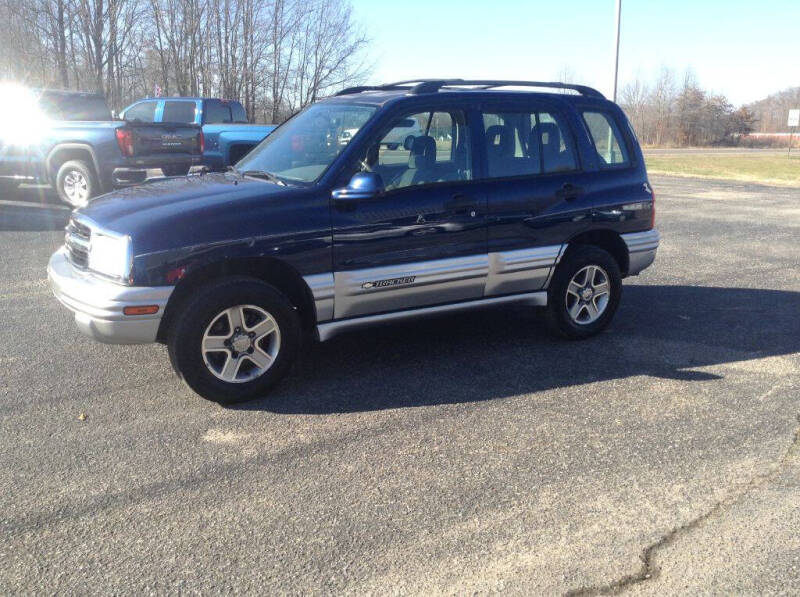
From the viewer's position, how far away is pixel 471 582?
299 centimetres

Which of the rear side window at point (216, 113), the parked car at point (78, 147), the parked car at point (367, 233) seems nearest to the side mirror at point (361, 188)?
the parked car at point (367, 233)

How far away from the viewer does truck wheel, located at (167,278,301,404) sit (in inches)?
178

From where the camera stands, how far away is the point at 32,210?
1293 cm

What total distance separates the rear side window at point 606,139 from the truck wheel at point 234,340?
2973 millimetres

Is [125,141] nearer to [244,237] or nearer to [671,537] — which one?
[244,237]

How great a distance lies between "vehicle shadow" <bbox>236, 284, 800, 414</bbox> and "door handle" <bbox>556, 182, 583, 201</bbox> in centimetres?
116

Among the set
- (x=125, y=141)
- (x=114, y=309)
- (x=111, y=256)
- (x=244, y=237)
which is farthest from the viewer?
(x=125, y=141)

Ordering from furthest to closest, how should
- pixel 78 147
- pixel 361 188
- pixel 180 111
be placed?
pixel 180 111 < pixel 78 147 < pixel 361 188

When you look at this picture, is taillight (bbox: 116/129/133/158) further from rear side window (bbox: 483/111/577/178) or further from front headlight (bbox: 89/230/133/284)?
rear side window (bbox: 483/111/577/178)

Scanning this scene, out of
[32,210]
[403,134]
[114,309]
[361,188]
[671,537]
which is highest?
[403,134]

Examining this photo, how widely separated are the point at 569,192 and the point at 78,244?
354 centimetres

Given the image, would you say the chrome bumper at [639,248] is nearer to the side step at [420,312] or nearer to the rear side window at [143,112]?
the side step at [420,312]

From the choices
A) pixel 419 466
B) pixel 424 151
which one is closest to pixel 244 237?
pixel 424 151

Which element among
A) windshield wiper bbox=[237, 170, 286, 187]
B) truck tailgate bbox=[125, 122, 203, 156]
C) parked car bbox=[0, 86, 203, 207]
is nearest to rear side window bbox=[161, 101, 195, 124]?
parked car bbox=[0, 86, 203, 207]
